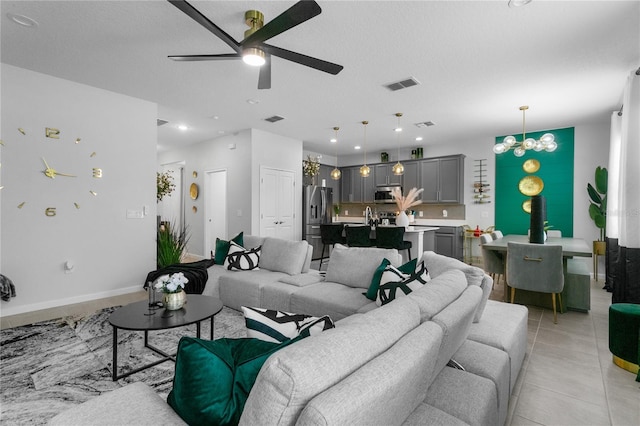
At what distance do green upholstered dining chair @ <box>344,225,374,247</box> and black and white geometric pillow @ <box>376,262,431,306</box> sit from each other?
284cm

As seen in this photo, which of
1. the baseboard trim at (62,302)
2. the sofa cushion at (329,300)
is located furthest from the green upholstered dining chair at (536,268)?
the baseboard trim at (62,302)

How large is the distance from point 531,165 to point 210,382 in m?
7.08

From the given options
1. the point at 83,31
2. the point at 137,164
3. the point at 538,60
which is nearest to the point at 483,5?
the point at 538,60

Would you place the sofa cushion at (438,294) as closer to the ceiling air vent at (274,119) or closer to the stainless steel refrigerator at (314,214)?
the ceiling air vent at (274,119)

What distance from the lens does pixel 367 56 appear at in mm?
3186

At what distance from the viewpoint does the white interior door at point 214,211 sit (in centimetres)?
738

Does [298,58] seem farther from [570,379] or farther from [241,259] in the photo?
[570,379]

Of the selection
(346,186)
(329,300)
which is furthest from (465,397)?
(346,186)

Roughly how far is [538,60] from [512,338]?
2876mm

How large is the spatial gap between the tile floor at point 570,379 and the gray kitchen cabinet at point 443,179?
3766 mm

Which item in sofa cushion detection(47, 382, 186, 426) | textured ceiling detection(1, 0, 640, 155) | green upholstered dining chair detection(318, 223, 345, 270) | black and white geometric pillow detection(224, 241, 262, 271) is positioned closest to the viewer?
sofa cushion detection(47, 382, 186, 426)

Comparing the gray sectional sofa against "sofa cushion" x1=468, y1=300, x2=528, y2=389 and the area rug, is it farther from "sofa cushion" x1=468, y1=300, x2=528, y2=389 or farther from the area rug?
the area rug

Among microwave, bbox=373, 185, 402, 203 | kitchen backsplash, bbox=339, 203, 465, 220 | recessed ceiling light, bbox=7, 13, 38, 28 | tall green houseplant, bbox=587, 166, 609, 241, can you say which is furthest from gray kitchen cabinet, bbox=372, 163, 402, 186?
recessed ceiling light, bbox=7, 13, 38, 28

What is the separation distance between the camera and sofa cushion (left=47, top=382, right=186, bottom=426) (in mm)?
1066
